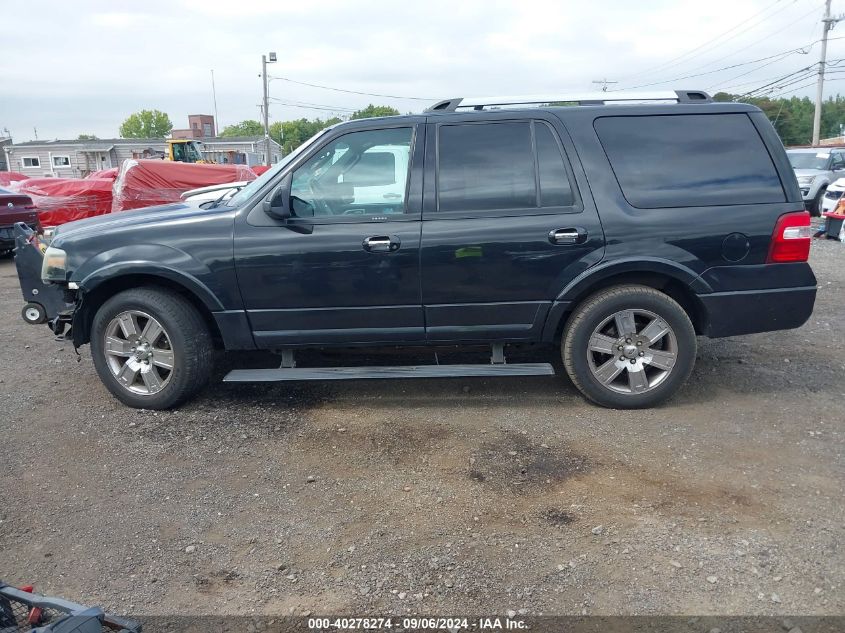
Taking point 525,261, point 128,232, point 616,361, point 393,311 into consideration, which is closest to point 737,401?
point 616,361

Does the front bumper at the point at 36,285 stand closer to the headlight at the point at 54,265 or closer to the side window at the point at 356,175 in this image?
the headlight at the point at 54,265

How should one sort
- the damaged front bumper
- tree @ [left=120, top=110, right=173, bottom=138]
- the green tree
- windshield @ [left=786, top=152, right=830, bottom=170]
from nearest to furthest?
1. the damaged front bumper
2. windshield @ [left=786, top=152, right=830, bottom=170]
3. the green tree
4. tree @ [left=120, top=110, right=173, bottom=138]

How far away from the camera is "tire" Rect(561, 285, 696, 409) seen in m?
4.38

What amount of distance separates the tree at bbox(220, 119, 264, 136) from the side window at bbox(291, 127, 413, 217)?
118 metres

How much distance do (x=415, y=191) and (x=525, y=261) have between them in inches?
33.2

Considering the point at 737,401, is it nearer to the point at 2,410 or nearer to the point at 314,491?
the point at 314,491

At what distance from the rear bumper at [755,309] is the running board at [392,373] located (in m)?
1.13

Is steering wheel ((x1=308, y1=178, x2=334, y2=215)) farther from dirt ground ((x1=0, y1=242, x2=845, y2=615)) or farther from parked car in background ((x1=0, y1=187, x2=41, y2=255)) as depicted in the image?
parked car in background ((x1=0, y1=187, x2=41, y2=255))

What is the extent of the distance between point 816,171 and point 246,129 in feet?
402

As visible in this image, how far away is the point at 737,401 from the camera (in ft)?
15.5

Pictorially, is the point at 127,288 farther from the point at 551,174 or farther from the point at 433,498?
the point at 551,174

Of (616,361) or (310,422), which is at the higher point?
(616,361)

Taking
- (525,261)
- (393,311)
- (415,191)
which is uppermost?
(415,191)

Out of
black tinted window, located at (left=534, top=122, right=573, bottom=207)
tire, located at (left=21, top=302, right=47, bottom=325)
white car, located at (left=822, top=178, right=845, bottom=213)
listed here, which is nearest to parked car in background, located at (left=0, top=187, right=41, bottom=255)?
tire, located at (left=21, top=302, right=47, bottom=325)
